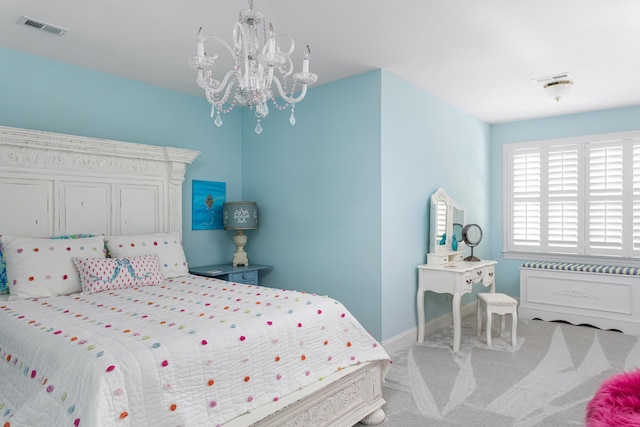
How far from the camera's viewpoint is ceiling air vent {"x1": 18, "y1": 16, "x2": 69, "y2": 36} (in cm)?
273

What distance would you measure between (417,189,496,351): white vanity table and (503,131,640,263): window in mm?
1267

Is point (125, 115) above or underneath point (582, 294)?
above

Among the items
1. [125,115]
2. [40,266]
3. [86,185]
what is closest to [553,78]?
[125,115]

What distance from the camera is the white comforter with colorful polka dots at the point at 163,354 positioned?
157 centimetres

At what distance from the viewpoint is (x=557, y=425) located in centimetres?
248

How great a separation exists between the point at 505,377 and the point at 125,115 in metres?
3.93

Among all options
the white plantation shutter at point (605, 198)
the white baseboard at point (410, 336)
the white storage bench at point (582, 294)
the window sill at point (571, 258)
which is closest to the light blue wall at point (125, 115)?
the white baseboard at point (410, 336)

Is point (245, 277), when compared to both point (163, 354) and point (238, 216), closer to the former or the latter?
point (238, 216)

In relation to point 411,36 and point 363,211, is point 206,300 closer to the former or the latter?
point 363,211

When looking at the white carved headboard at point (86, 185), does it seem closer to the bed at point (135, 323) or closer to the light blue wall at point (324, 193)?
the bed at point (135, 323)

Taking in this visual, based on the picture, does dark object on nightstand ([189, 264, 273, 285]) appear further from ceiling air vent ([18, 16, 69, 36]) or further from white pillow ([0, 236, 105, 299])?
ceiling air vent ([18, 16, 69, 36])

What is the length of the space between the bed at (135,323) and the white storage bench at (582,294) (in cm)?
312

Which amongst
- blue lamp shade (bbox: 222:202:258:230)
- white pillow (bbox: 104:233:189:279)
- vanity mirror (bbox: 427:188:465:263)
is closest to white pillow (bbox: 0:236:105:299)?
white pillow (bbox: 104:233:189:279)

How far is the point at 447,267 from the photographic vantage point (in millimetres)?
4129
